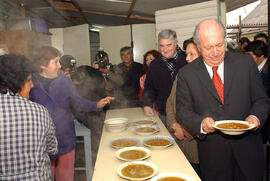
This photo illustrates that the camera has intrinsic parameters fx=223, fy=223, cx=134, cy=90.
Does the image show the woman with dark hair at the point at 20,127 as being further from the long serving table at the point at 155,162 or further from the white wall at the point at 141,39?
the white wall at the point at 141,39

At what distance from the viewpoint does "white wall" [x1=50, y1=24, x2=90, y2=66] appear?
620 cm

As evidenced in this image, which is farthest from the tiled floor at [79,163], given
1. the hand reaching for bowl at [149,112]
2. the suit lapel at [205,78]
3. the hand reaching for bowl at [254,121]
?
the hand reaching for bowl at [254,121]

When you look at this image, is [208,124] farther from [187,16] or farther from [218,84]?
[187,16]

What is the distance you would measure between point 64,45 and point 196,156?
18.3 feet

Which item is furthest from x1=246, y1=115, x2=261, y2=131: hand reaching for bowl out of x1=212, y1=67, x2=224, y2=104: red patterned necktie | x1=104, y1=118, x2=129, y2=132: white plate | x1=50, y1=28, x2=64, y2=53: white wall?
x1=50, y1=28, x2=64, y2=53: white wall

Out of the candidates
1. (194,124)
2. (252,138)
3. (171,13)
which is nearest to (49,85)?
(194,124)

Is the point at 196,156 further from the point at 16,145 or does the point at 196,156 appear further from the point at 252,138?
the point at 16,145

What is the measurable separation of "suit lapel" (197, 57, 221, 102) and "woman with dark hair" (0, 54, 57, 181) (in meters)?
1.16

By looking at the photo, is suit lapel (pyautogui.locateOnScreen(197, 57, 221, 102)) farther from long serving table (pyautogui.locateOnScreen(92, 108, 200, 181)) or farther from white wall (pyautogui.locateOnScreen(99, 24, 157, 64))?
white wall (pyautogui.locateOnScreen(99, 24, 157, 64))

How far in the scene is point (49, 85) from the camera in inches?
89.1

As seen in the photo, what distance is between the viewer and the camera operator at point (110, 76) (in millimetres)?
3750

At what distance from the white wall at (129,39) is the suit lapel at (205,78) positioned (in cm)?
485

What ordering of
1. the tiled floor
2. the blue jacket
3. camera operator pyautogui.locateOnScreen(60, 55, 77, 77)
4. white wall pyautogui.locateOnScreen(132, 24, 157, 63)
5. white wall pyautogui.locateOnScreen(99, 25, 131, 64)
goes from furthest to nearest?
white wall pyautogui.locateOnScreen(99, 25, 131, 64) < white wall pyautogui.locateOnScreen(132, 24, 157, 63) < the tiled floor < camera operator pyautogui.locateOnScreen(60, 55, 77, 77) < the blue jacket

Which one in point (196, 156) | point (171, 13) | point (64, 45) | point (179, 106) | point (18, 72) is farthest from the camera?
point (64, 45)
